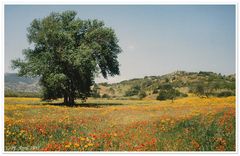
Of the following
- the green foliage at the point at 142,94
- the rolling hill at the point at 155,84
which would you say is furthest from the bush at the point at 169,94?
the green foliage at the point at 142,94

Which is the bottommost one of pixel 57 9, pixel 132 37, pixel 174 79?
pixel 174 79

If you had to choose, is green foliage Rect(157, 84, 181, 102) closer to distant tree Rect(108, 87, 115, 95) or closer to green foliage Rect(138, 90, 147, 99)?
green foliage Rect(138, 90, 147, 99)

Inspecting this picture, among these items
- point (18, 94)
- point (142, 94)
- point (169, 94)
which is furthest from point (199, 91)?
point (18, 94)

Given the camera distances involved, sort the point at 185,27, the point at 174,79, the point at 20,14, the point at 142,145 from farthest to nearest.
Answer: the point at 174,79 → the point at 185,27 → the point at 20,14 → the point at 142,145

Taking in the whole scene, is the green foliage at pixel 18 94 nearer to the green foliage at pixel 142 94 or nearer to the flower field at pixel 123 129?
the flower field at pixel 123 129

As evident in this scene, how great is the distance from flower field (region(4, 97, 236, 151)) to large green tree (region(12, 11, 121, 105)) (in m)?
3.85

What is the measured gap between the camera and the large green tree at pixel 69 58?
59.5 ft

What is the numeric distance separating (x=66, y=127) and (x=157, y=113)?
4.24 metres

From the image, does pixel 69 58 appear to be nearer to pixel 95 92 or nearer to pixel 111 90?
pixel 95 92

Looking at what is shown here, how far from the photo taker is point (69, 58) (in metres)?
19.0

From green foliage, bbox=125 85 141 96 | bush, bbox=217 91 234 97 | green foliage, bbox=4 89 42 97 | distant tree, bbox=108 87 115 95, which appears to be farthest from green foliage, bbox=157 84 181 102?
green foliage, bbox=4 89 42 97
